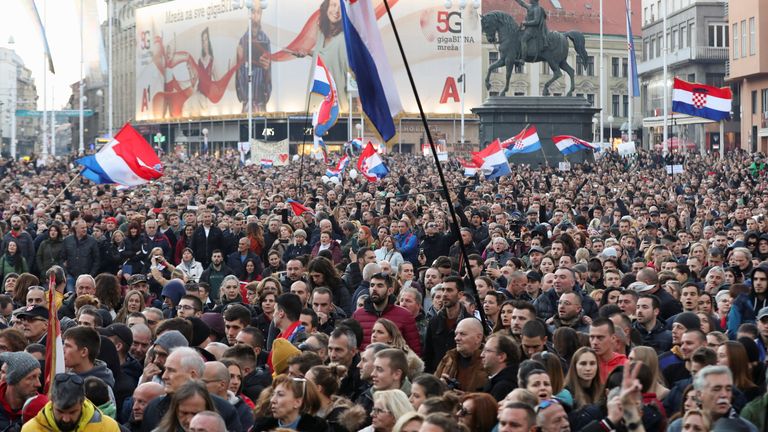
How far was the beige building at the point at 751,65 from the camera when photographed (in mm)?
63031

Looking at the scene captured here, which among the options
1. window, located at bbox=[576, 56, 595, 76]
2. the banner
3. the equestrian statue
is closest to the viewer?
the banner

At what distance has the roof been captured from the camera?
99.6 metres

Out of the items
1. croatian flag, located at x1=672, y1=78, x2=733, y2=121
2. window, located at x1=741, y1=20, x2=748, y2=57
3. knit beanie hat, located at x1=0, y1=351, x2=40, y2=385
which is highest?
window, located at x1=741, y1=20, x2=748, y2=57

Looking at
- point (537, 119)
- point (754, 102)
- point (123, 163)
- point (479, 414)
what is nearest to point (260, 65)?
point (754, 102)

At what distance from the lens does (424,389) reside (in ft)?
24.4

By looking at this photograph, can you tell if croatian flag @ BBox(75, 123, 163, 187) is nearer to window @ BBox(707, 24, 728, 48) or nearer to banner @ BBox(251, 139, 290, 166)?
banner @ BBox(251, 139, 290, 166)

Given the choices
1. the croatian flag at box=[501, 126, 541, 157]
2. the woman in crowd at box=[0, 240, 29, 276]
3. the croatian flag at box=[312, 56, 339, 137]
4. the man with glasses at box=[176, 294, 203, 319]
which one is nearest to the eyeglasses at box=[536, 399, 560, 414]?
the man with glasses at box=[176, 294, 203, 319]

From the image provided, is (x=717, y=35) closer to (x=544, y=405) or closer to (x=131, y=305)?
(x=131, y=305)

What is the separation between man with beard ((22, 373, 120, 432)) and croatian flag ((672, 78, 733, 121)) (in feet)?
82.0

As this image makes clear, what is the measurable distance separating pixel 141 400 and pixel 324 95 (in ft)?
74.8

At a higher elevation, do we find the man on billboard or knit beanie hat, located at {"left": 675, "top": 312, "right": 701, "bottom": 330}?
the man on billboard

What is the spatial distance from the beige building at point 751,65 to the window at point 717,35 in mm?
9152

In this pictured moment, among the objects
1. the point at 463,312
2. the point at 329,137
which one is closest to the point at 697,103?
the point at 463,312

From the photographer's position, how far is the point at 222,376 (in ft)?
A: 25.5
